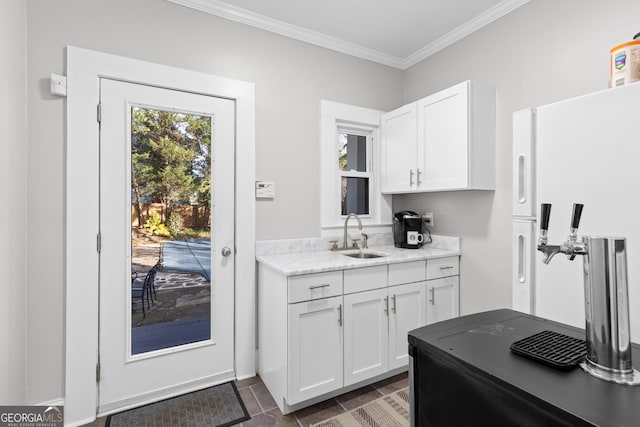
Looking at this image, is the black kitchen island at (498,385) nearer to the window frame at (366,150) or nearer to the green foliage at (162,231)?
the green foliage at (162,231)

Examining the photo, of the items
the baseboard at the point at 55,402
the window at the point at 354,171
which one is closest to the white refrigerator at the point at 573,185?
the window at the point at 354,171

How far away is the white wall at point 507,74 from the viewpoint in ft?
5.96

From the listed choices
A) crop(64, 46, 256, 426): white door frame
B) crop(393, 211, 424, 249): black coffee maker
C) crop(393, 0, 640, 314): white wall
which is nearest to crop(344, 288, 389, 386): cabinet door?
crop(393, 211, 424, 249): black coffee maker

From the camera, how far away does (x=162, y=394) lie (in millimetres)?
2047

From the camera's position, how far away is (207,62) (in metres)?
2.22

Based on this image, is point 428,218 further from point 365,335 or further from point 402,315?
point 365,335

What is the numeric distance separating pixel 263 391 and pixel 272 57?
250 centimetres

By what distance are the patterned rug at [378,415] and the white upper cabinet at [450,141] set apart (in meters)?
1.53

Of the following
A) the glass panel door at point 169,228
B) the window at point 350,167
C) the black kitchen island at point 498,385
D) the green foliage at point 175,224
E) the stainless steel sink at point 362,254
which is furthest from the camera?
the window at point 350,167

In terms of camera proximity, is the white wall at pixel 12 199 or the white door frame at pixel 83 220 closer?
the white wall at pixel 12 199

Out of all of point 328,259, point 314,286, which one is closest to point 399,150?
point 328,259

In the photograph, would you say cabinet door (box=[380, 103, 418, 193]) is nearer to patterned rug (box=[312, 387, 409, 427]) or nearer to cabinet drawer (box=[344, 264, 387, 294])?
cabinet drawer (box=[344, 264, 387, 294])

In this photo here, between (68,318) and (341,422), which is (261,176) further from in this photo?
(341,422)

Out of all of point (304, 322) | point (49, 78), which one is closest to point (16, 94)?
point (49, 78)
